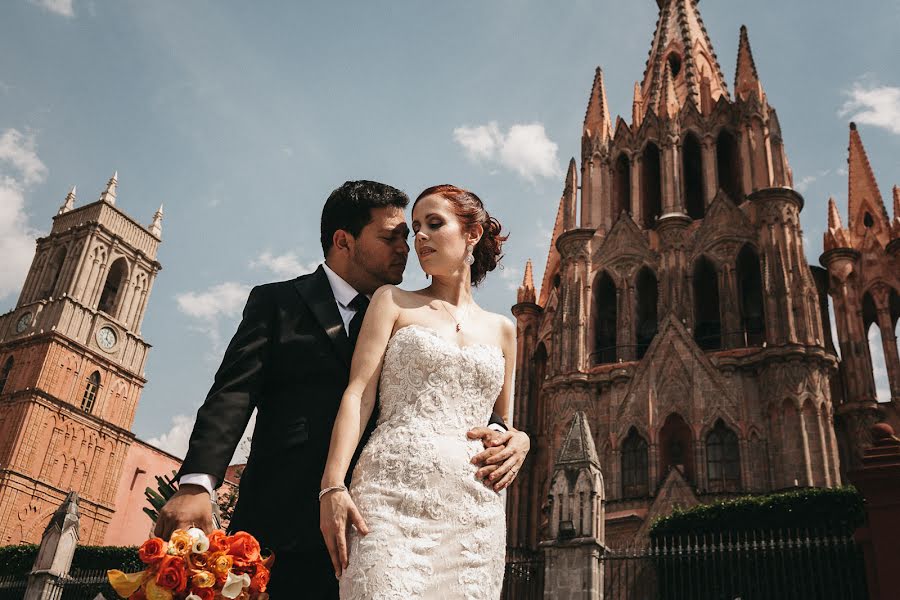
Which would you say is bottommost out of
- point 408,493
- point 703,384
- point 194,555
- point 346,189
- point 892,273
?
point 194,555

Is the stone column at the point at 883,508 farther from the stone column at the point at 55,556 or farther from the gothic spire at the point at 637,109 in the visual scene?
the gothic spire at the point at 637,109

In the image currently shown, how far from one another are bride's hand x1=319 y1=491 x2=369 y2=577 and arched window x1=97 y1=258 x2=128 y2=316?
4884 cm

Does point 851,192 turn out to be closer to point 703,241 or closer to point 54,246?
point 703,241

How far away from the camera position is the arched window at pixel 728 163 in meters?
29.2

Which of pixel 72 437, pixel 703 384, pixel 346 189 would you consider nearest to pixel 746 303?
pixel 703 384

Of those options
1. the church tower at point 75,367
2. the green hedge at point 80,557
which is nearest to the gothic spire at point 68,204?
the church tower at point 75,367

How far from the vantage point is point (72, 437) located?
140ft

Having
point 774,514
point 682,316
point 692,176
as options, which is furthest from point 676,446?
point 692,176

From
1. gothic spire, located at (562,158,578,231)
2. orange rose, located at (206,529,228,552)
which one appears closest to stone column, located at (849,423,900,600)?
orange rose, located at (206,529,228,552)

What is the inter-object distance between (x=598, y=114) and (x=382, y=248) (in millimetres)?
30069

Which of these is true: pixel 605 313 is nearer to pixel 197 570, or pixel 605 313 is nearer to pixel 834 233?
pixel 834 233

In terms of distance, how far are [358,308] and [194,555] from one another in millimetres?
1164

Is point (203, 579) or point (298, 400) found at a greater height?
point (298, 400)

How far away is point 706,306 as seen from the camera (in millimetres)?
28375
